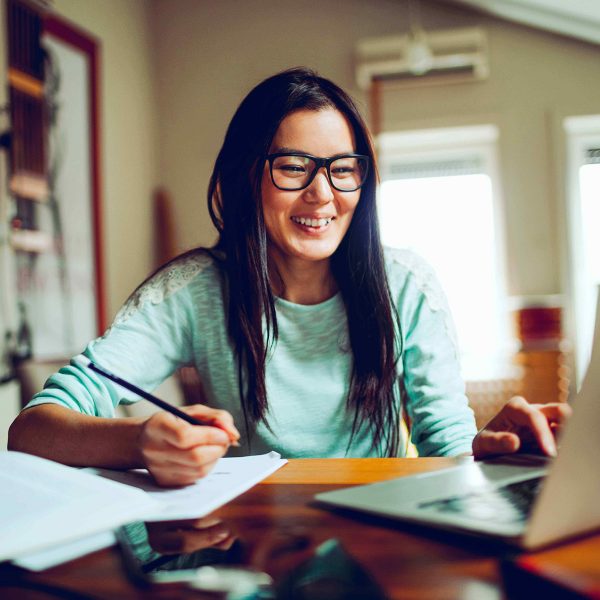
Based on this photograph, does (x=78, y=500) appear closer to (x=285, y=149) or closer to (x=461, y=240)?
(x=285, y=149)

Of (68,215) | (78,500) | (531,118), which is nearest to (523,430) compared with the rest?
(78,500)

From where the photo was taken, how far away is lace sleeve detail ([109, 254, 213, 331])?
1.21 meters

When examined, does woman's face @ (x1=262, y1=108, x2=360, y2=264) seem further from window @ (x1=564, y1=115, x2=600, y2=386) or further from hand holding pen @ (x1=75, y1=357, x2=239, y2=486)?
window @ (x1=564, y1=115, x2=600, y2=386)

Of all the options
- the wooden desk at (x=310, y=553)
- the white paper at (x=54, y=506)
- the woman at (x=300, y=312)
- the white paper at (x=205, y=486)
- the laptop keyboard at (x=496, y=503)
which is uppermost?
the woman at (x=300, y=312)

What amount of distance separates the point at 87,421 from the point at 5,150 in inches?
79.1

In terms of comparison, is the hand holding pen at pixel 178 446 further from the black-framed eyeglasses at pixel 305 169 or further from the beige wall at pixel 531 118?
the beige wall at pixel 531 118

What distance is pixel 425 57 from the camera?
3811 mm

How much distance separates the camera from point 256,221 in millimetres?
1260

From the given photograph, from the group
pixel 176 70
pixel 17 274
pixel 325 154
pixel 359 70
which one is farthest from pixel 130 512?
pixel 176 70

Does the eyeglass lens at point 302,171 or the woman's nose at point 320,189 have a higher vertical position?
the eyeglass lens at point 302,171

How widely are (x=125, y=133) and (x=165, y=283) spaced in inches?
111

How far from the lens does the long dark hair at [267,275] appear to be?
3.98 ft

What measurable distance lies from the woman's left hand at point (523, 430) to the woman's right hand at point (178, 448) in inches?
12.4

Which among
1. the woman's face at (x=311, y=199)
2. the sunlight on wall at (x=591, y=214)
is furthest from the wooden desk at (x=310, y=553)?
the sunlight on wall at (x=591, y=214)
